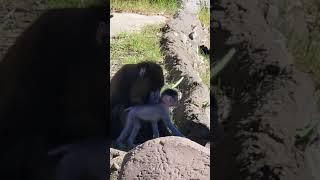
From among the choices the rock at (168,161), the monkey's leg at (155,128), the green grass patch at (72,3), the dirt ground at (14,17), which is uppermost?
the green grass patch at (72,3)

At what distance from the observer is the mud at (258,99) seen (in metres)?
1.56

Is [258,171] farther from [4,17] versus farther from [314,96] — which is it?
[4,17]

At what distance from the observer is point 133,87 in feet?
11.7

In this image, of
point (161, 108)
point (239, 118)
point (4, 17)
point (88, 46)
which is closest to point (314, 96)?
point (239, 118)

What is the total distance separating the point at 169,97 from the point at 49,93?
1901mm

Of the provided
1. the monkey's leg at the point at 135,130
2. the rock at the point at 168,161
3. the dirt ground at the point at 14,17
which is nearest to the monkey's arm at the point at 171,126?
the monkey's leg at the point at 135,130

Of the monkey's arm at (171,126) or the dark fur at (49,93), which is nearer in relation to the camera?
the dark fur at (49,93)

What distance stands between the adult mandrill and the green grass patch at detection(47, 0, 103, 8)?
174cm

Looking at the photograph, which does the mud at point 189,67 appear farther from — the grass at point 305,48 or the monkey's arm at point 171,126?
the grass at point 305,48

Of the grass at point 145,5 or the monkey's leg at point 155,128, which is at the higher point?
the grass at point 145,5

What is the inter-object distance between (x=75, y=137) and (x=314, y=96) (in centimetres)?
79

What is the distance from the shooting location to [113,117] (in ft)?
11.4

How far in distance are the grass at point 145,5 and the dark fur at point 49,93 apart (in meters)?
2.84

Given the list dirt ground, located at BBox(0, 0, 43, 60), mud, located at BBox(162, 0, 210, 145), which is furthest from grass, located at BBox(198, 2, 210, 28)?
dirt ground, located at BBox(0, 0, 43, 60)
